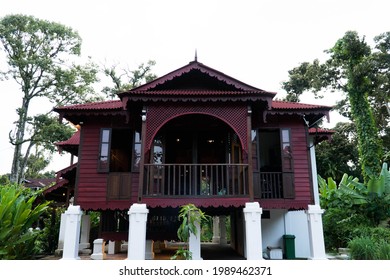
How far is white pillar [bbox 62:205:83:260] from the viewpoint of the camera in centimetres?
925

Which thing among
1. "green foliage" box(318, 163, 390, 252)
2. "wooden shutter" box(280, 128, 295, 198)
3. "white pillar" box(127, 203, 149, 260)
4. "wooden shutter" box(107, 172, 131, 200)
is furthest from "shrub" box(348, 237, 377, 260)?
"wooden shutter" box(107, 172, 131, 200)

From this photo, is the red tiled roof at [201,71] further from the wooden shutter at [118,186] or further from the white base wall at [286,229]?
the white base wall at [286,229]

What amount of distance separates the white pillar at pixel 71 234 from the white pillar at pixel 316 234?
7.53 m

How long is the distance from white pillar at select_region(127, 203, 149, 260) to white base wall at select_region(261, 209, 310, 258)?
5.17 metres

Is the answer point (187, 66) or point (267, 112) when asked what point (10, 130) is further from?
point (267, 112)

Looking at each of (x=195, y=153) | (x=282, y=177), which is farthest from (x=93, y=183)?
(x=282, y=177)

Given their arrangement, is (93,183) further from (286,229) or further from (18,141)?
(18,141)

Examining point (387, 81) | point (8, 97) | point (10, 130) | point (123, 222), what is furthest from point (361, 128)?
point (8, 97)

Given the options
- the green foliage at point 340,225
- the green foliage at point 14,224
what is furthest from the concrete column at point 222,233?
the green foliage at point 14,224

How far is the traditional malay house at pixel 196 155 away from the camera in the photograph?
30.0ft

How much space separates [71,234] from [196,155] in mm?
4784

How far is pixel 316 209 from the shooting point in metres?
9.83

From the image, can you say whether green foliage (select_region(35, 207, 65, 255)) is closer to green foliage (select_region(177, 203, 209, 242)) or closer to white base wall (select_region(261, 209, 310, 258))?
green foliage (select_region(177, 203, 209, 242))

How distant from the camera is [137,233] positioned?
27.7 ft
